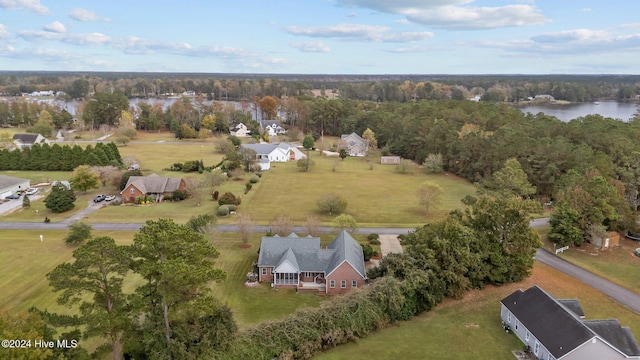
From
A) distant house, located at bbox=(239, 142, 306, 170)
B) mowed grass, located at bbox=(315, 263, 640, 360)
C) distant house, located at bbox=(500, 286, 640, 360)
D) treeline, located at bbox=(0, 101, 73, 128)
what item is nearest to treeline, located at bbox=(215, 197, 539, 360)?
mowed grass, located at bbox=(315, 263, 640, 360)

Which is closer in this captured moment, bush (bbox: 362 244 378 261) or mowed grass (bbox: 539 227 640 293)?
mowed grass (bbox: 539 227 640 293)

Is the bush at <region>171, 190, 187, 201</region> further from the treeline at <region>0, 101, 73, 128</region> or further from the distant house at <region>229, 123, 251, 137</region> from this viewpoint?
the treeline at <region>0, 101, 73, 128</region>

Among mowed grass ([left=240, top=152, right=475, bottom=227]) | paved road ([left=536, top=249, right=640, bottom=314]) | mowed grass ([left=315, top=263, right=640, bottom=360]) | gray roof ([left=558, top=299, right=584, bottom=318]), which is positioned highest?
gray roof ([left=558, top=299, right=584, bottom=318])

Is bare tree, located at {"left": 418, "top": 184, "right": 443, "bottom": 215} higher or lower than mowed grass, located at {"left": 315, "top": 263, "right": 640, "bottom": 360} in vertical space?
higher

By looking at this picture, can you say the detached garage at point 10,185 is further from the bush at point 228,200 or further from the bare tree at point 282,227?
the bare tree at point 282,227

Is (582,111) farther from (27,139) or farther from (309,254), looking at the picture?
(27,139)

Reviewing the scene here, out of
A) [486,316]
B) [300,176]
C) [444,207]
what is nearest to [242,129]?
[300,176]

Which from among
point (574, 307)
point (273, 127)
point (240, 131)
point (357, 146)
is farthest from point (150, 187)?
point (273, 127)
